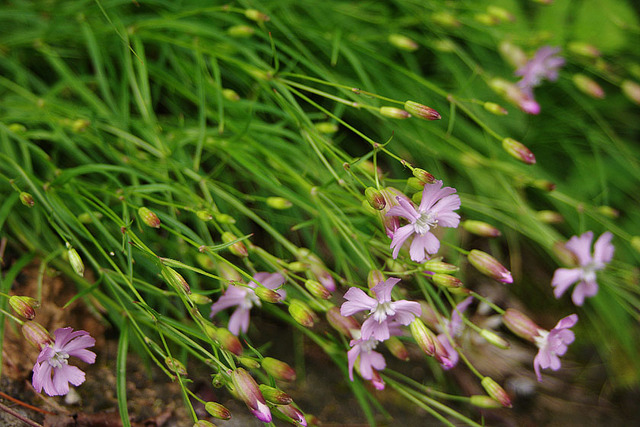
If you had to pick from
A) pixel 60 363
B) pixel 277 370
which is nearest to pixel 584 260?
pixel 277 370

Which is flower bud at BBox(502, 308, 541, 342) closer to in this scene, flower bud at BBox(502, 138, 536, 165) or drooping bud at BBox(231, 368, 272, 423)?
flower bud at BBox(502, 138, 536, 165)

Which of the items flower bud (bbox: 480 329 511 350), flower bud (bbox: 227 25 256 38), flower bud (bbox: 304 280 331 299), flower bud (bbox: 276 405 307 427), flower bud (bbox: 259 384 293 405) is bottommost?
flower bud (bbox: 276 405 307 427)

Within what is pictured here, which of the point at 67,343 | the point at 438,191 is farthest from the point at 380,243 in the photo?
the point at 67,343

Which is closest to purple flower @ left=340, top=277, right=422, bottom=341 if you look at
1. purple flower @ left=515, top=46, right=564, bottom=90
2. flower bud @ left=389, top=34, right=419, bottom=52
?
flower bud @ left=389, top=34, right=419, bottom=52

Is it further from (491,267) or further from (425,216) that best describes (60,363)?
(491,267)

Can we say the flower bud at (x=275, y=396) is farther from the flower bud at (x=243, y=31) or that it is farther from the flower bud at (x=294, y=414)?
the flower bud at (x=243, y=31)
